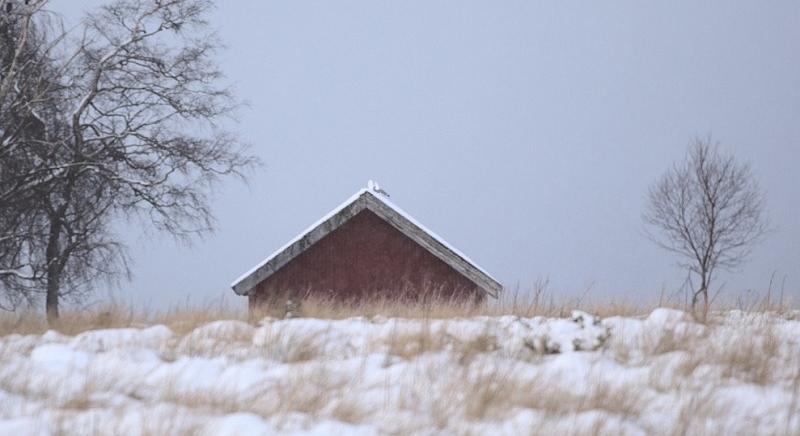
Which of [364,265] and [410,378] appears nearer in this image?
[410,378]

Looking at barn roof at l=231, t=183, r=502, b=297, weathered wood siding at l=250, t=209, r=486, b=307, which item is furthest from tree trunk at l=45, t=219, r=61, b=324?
weathered wood siding at l=250, t=209, r=486, b=307

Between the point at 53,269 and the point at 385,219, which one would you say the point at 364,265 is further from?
the point at 53,269

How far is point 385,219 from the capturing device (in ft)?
56.6

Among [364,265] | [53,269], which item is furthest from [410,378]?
[53,269]

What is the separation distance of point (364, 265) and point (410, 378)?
41.8 ft

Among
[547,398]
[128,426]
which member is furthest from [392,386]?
[128,426]

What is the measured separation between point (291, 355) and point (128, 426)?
164 centimetres

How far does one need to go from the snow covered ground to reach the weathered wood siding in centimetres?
1085

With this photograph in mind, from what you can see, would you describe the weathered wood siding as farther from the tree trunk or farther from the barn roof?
the tree trunk

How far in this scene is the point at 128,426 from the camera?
3898 millimetres

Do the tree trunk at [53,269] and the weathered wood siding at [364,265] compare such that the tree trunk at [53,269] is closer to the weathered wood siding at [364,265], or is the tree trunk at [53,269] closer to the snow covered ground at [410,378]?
the weathered wood siding at [364,265]

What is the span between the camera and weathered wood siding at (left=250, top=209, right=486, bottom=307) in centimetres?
1745

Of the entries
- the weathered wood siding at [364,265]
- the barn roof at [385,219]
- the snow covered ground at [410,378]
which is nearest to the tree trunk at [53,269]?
the barn roof at [385,219]

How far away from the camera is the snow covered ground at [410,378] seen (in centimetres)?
405
